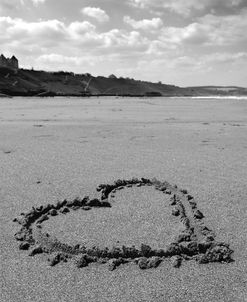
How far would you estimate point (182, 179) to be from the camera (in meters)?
3.57

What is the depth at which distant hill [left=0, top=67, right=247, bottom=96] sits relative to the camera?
32.7m

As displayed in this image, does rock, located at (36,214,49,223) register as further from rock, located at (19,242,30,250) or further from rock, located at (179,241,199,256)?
rock, located at (179,241,199,256)

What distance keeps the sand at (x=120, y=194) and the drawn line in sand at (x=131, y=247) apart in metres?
0.05

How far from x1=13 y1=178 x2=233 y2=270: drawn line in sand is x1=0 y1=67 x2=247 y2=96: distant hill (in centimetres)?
2569

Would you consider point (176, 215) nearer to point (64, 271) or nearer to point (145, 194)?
point (145, 194)

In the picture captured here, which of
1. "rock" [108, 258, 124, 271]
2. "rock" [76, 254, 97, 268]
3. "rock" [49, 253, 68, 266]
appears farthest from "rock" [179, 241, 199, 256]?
"rock" [49, 253, 68, 266]

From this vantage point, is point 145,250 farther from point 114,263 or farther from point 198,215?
point 198,215

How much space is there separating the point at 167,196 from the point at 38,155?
1992 mm

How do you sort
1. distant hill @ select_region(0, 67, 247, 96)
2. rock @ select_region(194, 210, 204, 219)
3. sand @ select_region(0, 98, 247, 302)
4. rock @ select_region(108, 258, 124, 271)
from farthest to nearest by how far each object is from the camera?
distant hill @ select_region(0, 67, 247, 96)
rock @ select_region(194, 210, 204, 219)
rock @ select_region(108, 258, 124, 271)
sand @ select_region(0, 98, 247, 302)

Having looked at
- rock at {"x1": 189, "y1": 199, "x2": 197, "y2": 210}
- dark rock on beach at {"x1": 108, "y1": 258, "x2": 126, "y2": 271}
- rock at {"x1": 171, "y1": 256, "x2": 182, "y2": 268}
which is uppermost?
rock at {"x1": 189, "y1": 199, "x2": 197, "y2": 210}

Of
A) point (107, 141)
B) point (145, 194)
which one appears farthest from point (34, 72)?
point (145, 194)

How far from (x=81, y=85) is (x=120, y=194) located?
3644cm

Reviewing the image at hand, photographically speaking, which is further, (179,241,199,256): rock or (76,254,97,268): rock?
(179,241,199,256): rock

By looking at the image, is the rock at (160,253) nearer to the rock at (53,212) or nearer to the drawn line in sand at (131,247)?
the drawn line in sand at (131,247)
